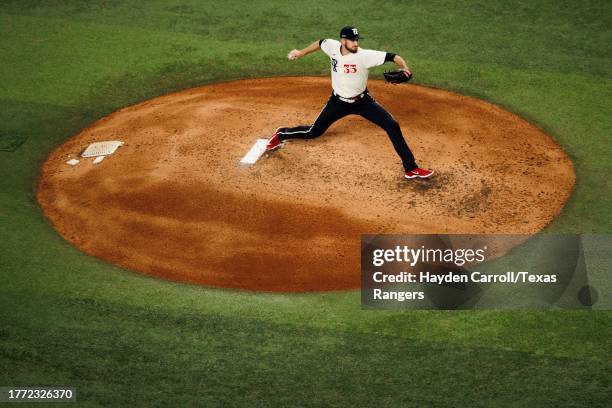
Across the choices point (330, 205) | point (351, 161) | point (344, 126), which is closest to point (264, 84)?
point (344, 126)

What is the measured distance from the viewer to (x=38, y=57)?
13852mm

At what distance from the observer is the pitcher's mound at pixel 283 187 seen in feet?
30.8

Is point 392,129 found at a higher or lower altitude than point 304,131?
higher

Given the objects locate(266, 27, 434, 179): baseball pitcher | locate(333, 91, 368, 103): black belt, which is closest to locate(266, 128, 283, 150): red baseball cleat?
locate(266, 27, 434, 179): baseball pitcher

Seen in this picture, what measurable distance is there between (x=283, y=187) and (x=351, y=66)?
1.59 meters

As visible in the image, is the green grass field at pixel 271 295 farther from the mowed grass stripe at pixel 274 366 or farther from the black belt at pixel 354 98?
the black belt at pixel 354 98

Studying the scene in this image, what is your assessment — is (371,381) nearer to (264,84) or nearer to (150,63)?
(264,84)

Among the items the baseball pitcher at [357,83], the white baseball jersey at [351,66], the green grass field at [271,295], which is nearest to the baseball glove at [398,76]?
the baseball pitcher at [357,83]

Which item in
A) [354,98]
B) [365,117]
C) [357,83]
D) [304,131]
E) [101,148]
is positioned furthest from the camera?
[101,148]

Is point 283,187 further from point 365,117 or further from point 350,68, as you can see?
point 350,68

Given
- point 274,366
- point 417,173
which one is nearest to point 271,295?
point 274,366

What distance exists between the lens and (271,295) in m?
8.74

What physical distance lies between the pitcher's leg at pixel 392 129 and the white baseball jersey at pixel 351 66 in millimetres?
228

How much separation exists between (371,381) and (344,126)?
16.4ft
